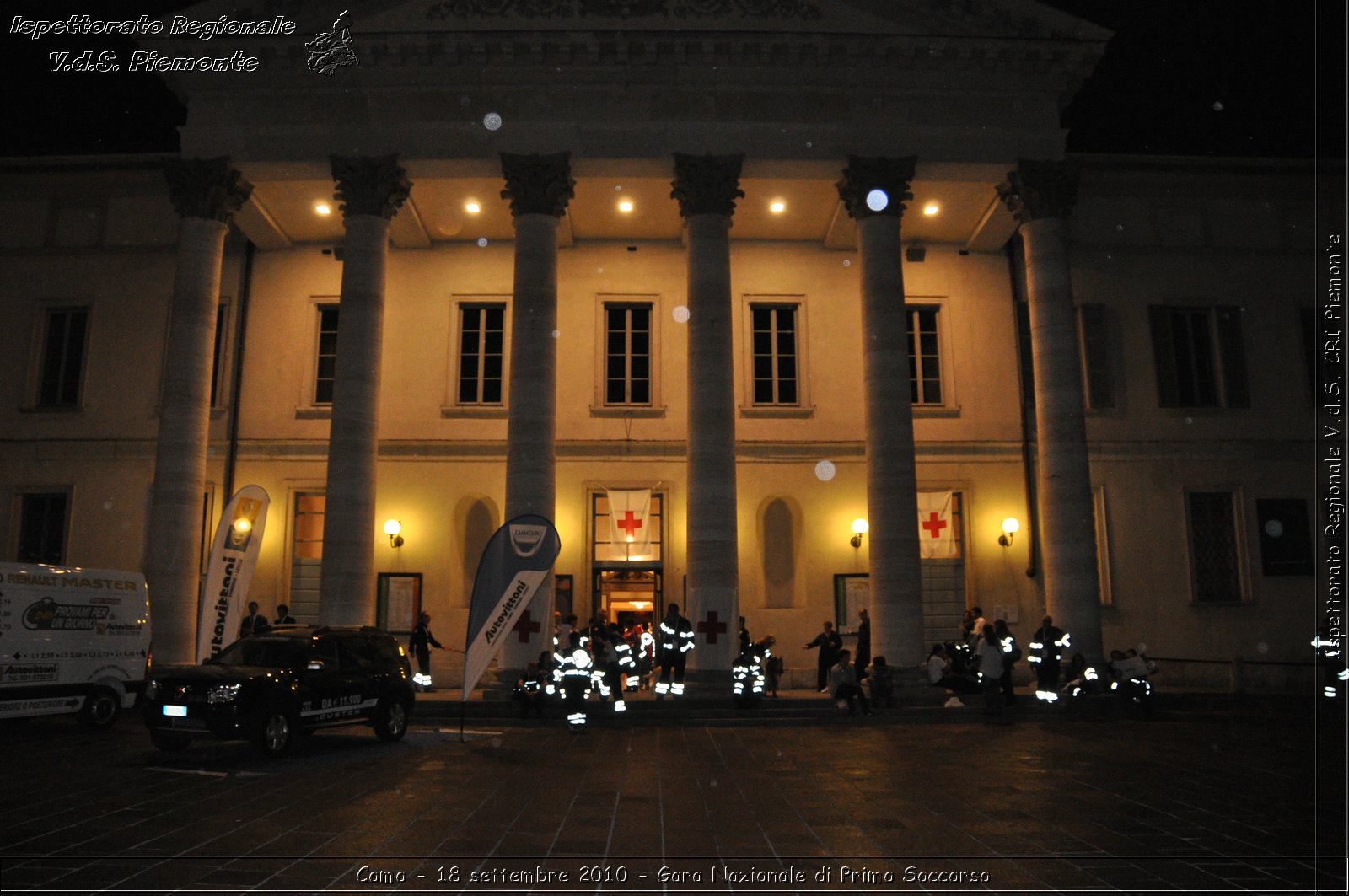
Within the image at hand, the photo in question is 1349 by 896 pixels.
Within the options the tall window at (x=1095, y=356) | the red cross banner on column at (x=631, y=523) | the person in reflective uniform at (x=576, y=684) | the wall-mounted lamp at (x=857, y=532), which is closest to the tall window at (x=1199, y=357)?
the tall window at (x=1095, y=356)

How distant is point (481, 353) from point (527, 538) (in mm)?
11120

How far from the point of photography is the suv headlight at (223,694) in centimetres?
1134

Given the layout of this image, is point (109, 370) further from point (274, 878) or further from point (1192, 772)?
Answer: point (1192, 772)

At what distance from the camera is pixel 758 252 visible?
24781mm

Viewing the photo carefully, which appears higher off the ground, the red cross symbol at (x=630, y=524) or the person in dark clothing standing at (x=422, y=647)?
the red cross symbol at (x=630, y=524)

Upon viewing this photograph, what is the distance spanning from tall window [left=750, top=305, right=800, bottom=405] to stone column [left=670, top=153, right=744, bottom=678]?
465 centimetres

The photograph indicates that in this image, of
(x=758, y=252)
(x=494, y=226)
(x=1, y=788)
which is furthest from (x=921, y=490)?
(x=1, y=788)

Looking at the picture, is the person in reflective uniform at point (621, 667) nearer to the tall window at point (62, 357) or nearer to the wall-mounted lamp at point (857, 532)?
the wall-mounted lamp at point (857, 532)

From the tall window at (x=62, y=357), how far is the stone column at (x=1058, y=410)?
22.7 m

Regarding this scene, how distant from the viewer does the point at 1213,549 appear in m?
23.4

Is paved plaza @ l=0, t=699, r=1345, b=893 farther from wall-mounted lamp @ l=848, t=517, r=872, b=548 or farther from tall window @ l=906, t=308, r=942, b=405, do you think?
tall window @ l=906, t=308, r=942, b=405

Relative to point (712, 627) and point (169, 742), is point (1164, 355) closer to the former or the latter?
point (712, 627)

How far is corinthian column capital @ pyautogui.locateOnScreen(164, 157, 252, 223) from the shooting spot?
2031cm

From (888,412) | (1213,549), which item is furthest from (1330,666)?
(888,412)
